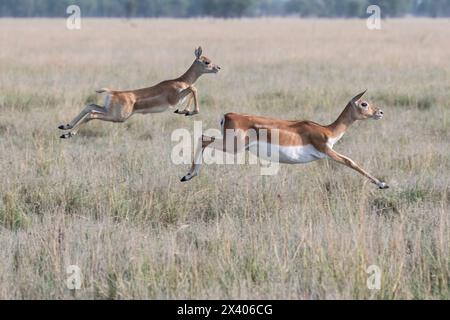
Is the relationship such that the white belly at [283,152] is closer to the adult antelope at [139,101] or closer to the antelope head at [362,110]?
the antelope head at [362,110]

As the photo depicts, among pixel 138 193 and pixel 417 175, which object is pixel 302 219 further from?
pixel 417 175

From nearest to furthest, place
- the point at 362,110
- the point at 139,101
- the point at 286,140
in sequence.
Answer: the point at 286,140
the point at 362,110
the point at 139,101

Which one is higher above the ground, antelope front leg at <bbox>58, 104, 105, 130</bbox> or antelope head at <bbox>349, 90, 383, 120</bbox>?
antelope front leg at <bbox>58, 104, 105, 130</bbox>

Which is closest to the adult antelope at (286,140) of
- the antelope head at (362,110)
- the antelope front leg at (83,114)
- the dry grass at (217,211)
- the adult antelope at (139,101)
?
the antelope head at (362,110)

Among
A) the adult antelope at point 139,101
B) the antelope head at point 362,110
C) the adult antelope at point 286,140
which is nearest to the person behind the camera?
the adult antelope at point 286,140

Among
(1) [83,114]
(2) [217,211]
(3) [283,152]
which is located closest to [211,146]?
(3) [283,152]

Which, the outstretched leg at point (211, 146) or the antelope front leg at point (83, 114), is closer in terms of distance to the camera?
the outstretched leg at point (211, 146)

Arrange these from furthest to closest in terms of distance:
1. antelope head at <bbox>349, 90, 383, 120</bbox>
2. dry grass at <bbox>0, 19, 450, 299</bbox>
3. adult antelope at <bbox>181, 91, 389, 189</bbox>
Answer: antelope head at <bbox>349, 90, 383, 120</bbox> < adult antelope at <bbox>181, 91, 389, 189</bbox> < dry grass at <bbox>0, 19, 450, 299</bbox>

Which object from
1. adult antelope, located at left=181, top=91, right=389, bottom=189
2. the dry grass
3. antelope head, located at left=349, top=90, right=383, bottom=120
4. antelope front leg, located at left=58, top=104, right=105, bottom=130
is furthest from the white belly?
antelope front leg, located at left=58, top=104, right=105, bottom=130

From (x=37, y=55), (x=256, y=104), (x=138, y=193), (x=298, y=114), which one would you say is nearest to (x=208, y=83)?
(x=256, y=104)

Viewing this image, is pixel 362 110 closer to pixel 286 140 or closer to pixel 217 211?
pixel 286 140

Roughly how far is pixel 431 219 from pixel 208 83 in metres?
10.1

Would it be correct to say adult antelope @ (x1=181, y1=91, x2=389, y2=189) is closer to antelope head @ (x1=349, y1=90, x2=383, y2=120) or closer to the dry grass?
antelope head @ (x1=349, y1=90, x2=383, y2=120)

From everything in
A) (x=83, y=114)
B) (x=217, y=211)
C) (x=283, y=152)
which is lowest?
(x=217, y=211)
